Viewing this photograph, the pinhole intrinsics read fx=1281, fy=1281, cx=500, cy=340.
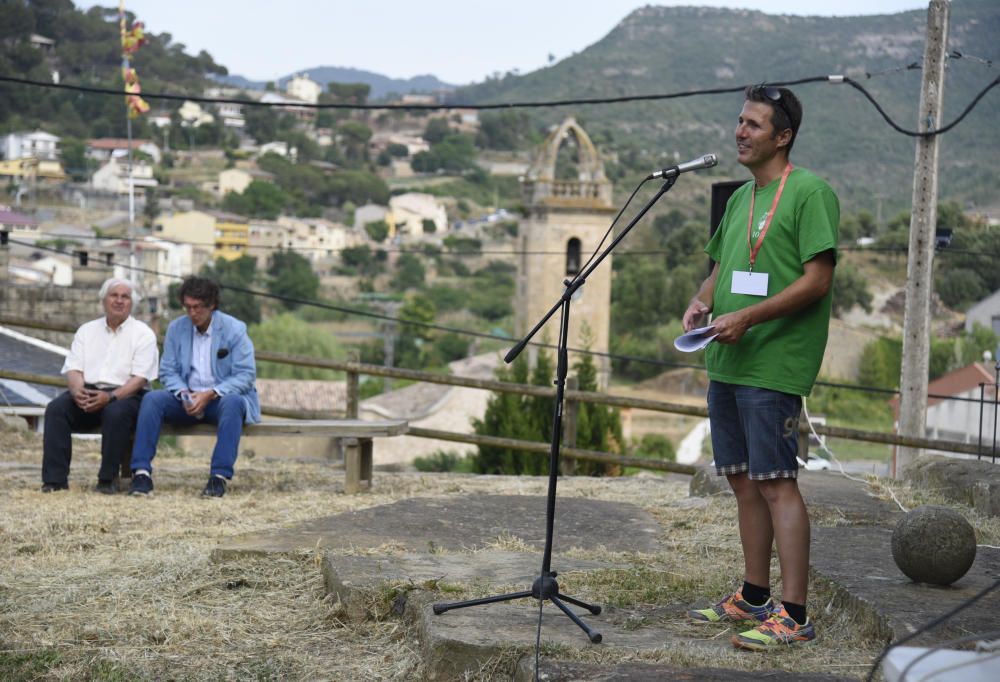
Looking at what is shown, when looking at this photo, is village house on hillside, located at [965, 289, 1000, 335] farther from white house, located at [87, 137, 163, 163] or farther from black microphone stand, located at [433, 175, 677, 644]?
white house, located at [87, 137, 163, 163]

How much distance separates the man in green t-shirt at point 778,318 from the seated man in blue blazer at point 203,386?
146 inches

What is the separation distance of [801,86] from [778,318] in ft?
264

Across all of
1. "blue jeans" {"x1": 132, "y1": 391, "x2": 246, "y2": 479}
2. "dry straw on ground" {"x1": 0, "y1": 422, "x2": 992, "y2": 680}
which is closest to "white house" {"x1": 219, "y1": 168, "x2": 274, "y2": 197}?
"blue jeans" {"x1": 132, "y1": 391, "x2": 246, "y2": 479}

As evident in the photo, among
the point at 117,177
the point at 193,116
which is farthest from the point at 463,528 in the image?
the point at 193,116

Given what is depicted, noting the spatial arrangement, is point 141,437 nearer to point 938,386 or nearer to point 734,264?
point 734,264

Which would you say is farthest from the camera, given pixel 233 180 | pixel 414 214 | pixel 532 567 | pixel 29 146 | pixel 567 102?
pixel 414 214

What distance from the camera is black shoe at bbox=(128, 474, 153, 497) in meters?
6.72

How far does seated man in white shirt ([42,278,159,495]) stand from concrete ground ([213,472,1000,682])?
1.63 m

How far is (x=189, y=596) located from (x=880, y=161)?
71.3 meters

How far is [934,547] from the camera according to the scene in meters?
4.01

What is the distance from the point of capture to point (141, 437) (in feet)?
22.2

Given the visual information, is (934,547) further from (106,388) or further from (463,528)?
(106,388)

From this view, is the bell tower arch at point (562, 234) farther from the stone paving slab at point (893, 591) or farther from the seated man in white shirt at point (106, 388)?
the stone paving slab at point (893, 591)

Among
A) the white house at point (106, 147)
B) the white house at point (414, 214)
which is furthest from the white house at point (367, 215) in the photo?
the white house at point (106, 147)
